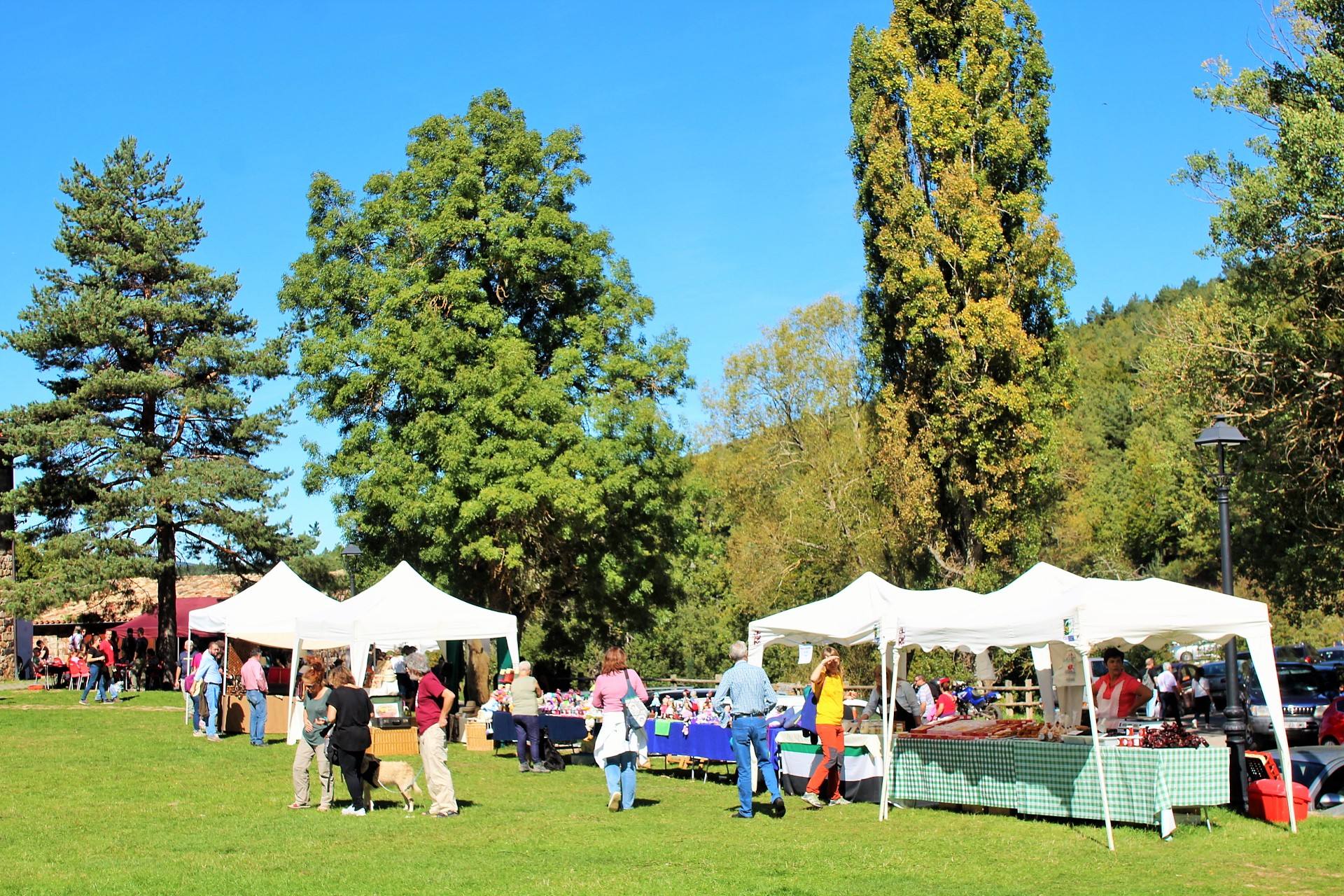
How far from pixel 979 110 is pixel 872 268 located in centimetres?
486

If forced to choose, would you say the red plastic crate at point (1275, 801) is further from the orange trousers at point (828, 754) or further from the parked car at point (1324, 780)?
the orange trousers at point (828, 754)

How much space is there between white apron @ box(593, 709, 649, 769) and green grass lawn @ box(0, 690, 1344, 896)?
2.10 feet

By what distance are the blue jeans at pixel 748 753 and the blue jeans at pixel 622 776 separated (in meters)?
1.27

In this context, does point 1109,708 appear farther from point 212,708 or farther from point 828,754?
point 212,708

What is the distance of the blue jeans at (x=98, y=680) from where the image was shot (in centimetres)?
2955

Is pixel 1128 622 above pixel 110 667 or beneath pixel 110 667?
above

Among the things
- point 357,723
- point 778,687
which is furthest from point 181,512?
point 357,723

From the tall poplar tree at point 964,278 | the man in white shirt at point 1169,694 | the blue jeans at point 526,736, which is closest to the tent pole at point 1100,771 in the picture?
the blue jeans at point 526,736

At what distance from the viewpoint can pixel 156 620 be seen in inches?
1810

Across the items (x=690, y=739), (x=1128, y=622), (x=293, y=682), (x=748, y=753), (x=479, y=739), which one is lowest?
(x=479, y=739)

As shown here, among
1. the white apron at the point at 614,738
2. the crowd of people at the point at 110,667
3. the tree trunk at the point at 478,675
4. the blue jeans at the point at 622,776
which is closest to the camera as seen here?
the white apron at the point at 614,738

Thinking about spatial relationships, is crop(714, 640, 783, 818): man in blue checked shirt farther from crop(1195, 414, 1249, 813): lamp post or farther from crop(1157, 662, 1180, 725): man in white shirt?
crop(1157, 662, 1180, 725): man in white shirt

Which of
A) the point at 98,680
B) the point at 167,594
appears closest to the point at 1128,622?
the point at 98,680

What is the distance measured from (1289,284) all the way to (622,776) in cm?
1438
